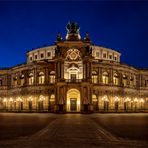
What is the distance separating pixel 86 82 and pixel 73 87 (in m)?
3.86

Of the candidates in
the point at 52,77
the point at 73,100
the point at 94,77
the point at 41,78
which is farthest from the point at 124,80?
the point at 41,78

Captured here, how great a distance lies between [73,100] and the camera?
79250 millimetres

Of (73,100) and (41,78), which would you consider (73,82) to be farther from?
(41,78)

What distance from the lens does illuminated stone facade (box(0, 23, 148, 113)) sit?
252 feet

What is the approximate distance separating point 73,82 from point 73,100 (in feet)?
20.0

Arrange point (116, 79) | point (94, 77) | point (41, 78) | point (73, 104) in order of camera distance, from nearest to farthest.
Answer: point (73, 104) → point (94, 77) → point (41, 78) → point (116, 79)

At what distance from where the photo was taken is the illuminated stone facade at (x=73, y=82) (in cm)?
7676

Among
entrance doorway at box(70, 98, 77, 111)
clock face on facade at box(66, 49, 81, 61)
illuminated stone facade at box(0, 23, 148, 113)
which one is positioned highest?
clock face on facade at box(66, 49, 81, 61)

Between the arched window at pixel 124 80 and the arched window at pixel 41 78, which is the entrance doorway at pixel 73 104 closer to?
the arched window at pixel 41 78

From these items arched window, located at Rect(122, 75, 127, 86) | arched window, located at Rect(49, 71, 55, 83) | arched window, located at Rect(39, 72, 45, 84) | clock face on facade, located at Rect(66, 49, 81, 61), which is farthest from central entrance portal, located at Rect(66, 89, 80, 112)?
arched window, located at Rect(122, 75, 127, 86)

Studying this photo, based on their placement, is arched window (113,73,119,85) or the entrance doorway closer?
the entrance doorway

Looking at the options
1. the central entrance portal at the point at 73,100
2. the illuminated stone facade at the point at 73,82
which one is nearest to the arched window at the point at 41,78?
the illuminated stone facade at the point at 73,82

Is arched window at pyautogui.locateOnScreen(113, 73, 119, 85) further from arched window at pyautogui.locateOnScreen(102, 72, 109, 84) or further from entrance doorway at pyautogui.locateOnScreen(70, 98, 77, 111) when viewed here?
entrance doorway at pyautogui.locateOnScreen(70, 98, 77, 111)

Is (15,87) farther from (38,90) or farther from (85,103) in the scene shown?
(85,103)
